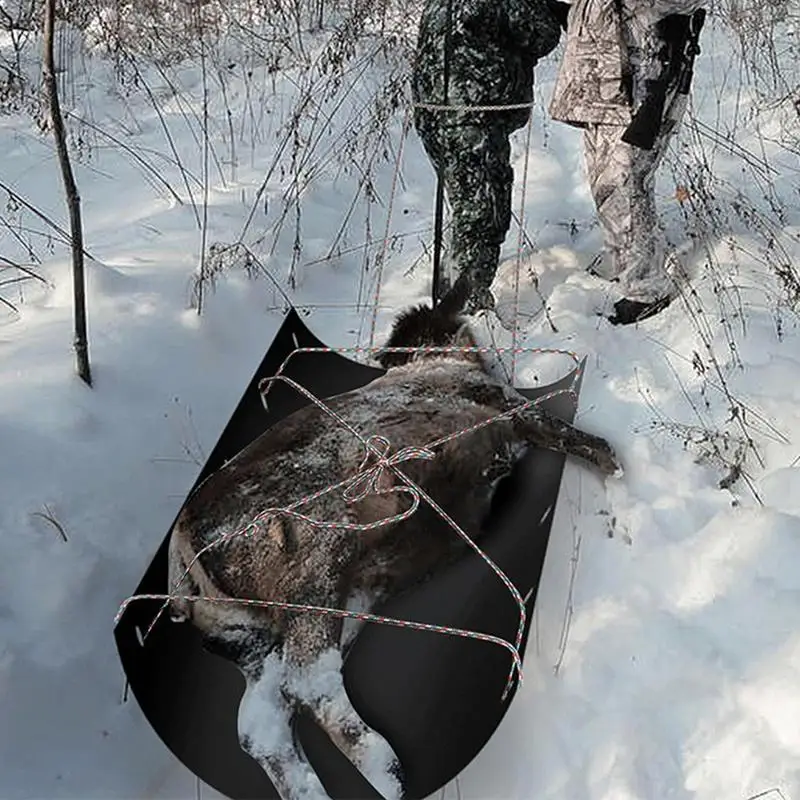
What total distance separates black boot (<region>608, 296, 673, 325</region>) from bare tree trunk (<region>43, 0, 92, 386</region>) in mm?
1592

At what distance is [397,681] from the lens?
64.0 inches

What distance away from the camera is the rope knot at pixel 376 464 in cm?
183

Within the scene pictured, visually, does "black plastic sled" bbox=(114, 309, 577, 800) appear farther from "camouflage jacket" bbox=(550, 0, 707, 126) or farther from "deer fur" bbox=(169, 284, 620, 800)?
"camouflage jacket" bbox=(550, 0, 707, 126)

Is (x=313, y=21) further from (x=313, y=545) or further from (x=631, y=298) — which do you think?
(x=313, y=545)

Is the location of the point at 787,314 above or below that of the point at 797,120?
below

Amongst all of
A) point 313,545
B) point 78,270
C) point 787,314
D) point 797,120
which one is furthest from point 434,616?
point 797,120

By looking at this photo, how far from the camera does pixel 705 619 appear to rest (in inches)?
67.1

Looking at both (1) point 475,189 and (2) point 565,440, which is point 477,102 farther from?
(2) point 565,440

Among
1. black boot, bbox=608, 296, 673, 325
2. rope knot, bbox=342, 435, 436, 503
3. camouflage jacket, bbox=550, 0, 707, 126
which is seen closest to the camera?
rope knot, bbox=342, 435, 436, 503

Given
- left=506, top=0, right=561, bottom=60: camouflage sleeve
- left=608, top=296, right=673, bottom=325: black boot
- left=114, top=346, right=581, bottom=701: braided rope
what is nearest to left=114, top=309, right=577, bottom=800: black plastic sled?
left=114, top=346, right=581, bottom=701: braided rope

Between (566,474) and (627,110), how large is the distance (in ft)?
3.75

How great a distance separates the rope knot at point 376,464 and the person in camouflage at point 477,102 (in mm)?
964

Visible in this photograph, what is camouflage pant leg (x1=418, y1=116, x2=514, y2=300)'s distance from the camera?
2.79 m

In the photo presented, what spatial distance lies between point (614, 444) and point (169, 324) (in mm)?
1426
